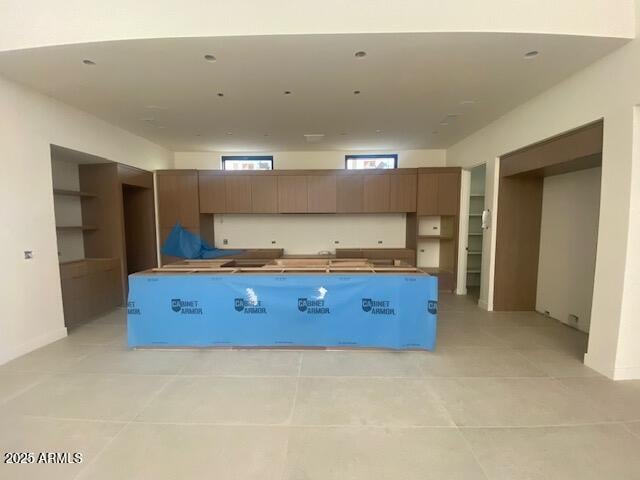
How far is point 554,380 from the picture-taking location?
8.80ft

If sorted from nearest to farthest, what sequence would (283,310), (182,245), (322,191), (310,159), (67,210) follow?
(283,310), (67,210), (182,245), (322,191), (310,159)

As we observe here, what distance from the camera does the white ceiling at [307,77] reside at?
2518 mm

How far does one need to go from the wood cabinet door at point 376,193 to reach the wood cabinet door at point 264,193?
1.90m

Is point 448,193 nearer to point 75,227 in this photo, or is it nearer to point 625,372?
point 625,372

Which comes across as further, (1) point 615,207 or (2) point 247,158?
(2) point 247,158

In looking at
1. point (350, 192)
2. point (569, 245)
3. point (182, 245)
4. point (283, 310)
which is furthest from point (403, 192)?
point (182, 245)

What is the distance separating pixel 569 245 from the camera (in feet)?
13.4

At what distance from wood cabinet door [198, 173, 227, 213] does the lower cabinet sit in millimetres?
1930

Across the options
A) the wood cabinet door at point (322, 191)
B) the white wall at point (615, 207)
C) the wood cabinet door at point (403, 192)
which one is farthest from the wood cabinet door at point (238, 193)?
the white wall at point (615, 207)

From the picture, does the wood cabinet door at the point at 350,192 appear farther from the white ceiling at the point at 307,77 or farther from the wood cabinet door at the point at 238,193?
the wood cabinet door at the point at 238,193

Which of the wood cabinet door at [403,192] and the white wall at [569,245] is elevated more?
the wood cabinet door at [403,192]

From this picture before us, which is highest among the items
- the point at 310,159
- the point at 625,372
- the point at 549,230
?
the point at 310,159

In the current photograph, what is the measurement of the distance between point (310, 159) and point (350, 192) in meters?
1.30

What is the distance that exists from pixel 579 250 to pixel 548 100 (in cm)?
203
